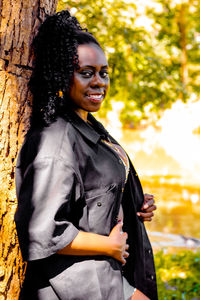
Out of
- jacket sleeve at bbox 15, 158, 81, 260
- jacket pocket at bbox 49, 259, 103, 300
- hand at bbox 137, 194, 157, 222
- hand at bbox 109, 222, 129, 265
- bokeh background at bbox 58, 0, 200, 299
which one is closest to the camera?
jacket sleeve at bbox 15, 158, 81, 260

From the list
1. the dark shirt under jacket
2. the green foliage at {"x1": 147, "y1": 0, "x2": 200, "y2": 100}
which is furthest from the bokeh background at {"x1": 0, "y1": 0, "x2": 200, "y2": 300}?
the green foliage at {"x1": 147, "y1": 0, "x2": 200, "y2": 100}

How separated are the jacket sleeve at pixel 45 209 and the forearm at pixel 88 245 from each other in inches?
1.7

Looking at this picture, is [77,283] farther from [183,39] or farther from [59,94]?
[183,39]

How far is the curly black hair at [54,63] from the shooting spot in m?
1.86

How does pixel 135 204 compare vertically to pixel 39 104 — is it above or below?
below

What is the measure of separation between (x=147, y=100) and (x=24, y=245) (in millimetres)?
2952

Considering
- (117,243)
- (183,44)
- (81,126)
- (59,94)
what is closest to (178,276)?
(117,243)

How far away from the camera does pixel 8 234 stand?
1.96 m

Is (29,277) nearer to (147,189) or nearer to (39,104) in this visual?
(39,104)

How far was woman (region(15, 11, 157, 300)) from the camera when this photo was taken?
64.1 inches

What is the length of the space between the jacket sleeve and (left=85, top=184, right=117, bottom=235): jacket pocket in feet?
0.53

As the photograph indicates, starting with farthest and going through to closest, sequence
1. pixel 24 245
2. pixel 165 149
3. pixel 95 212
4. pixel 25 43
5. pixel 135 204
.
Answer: pixel 165 149
pixel 135 204
pixel 25 43
pixel 95 212
pixel 24 245

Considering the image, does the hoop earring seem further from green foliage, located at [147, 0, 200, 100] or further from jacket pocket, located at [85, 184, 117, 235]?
green foliage, located at [147, 0, 200, 100]

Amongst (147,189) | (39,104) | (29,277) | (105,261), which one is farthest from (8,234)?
(147,189)
